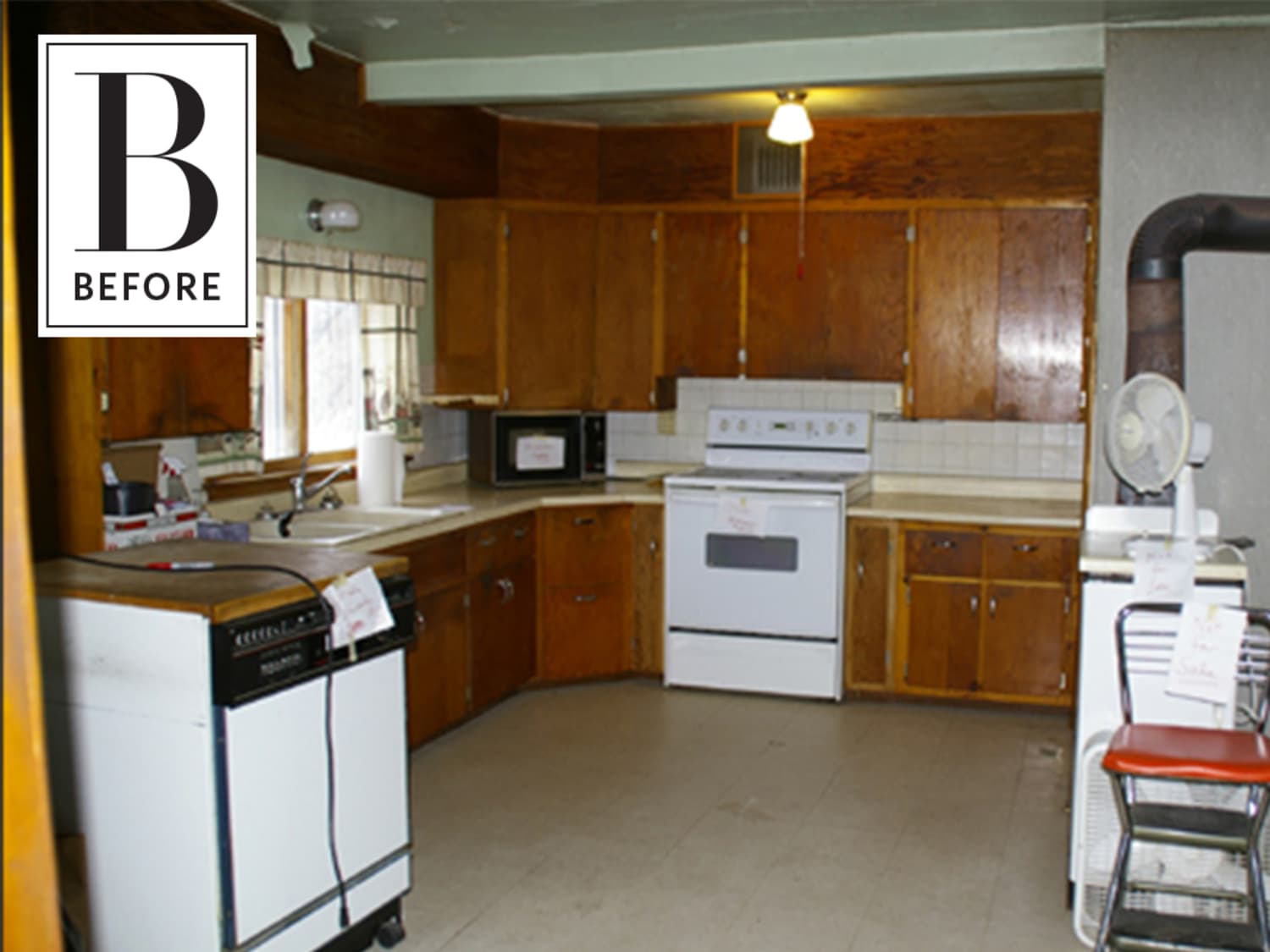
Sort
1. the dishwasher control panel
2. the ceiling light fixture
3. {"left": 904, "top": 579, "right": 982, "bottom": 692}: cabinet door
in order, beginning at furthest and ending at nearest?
{"left": 904, "top": 579, "right": 982, "bottom": 692}: cabinet door
the ceiling light fixture
the dishwasher control panel

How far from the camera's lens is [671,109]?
17.3ft

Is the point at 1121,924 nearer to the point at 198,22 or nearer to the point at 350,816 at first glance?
the point at 350,816

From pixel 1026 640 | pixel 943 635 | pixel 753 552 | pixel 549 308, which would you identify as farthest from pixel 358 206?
pixel 1026 640

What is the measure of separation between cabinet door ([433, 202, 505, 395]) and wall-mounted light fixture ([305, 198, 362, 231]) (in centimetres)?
98

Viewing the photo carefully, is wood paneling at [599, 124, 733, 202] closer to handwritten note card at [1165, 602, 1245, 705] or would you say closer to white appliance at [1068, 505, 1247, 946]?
white appliance at [1068, 505, 1247, 946]

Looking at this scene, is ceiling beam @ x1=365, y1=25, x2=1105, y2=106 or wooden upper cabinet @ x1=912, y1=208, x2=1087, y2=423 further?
wooden upper cabinet @ x1=912, y1=208, x2=1087, y2=423

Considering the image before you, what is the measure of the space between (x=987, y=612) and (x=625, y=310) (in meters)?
2.07

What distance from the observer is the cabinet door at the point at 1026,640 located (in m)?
5.05

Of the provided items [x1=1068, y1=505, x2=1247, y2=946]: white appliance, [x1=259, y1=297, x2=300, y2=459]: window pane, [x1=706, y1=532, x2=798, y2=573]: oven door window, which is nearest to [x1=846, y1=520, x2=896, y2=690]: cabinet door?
[x1=706, y1=532, x2=798, y2=573]: oven door window

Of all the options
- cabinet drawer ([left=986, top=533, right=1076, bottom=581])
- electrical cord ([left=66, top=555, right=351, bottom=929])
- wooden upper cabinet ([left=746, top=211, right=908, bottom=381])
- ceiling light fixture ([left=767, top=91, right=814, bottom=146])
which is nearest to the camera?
electrical cord ([left=66, top=555, right=351, bottom=929])

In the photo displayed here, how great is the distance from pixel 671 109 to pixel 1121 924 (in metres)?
3.63

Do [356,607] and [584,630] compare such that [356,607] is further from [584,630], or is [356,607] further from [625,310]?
[625,310]

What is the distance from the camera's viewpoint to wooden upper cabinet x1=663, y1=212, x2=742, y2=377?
5625 millimetres

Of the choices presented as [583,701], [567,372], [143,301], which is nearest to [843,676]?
[583,701]
